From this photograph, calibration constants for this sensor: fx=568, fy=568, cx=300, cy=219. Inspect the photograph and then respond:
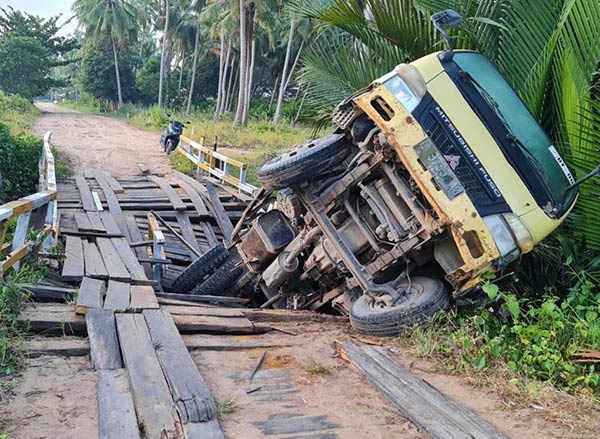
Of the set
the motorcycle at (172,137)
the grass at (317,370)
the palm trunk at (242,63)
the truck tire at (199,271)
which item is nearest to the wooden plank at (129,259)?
the truck tire at (199,271)

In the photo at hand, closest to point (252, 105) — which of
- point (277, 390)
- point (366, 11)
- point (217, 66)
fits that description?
point (217, 66)

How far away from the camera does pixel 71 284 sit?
5484mm

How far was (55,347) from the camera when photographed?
12.4ft

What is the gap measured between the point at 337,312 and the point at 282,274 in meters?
0.83

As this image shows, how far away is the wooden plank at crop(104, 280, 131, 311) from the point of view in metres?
4.58

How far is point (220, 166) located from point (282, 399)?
1095 cm

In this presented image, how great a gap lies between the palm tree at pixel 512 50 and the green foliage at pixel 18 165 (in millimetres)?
8193

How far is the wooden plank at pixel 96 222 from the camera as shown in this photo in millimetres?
7926

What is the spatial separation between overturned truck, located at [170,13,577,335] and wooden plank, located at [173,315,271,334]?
910mm

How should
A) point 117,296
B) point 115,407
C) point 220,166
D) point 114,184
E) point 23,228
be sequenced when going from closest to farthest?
point 115,407 < point 117,296 < point 23,228 < point 114,184 < point 220,166

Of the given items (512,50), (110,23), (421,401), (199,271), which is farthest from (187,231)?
(110,23)

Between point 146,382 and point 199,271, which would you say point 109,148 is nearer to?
point 199,271

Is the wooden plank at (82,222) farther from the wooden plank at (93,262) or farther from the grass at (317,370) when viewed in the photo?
the grass at (317,370)

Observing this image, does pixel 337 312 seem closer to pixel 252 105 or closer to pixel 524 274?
pixel 524 274
